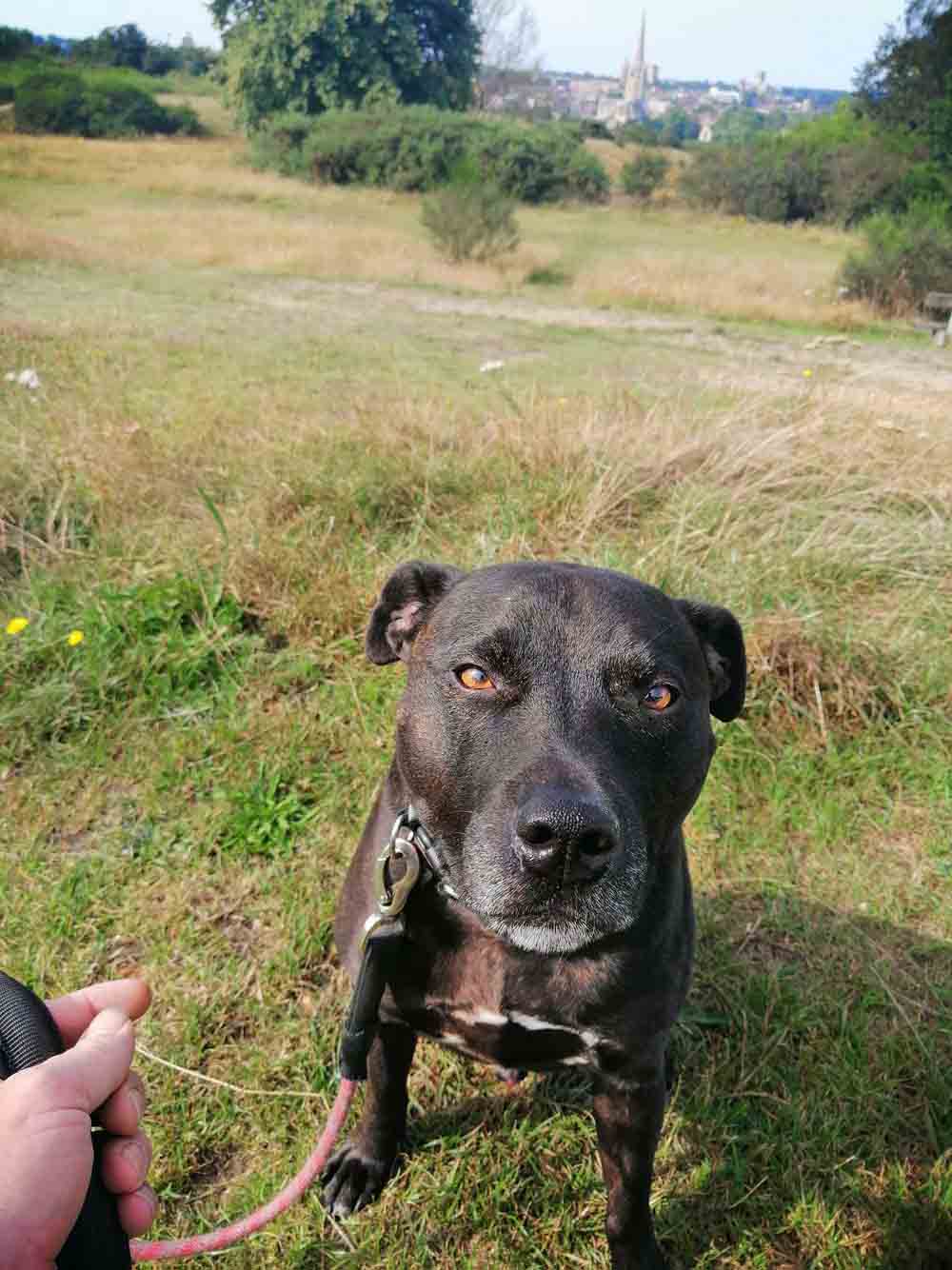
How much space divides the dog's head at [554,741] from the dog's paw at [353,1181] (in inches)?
36.1

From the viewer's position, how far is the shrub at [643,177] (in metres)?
34.2

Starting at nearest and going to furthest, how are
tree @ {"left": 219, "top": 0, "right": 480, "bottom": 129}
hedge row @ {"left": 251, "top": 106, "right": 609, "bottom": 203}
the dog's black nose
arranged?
the dog's black nose < hedge row @ {"left": 251, "top": 106, "right": 609, "bottom": 203} < tree @ {"left": 219, "top": 0, "right": 480, "bottom": 129}

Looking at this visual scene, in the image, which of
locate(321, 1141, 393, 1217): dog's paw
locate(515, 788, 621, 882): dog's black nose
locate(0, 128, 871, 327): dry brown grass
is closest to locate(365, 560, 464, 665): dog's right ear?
locate(515, 788, 621, 882): dog's black nose

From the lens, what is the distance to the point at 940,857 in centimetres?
312

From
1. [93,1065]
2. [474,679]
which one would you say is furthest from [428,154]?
[93,1065]

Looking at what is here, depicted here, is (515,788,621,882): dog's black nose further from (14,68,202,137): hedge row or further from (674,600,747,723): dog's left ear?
(14,68,202,137): hedge row

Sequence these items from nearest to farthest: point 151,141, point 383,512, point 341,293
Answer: point 383,512, point 341,293, point 151,141

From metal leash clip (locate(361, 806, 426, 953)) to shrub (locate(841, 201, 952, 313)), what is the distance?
57.4 ft

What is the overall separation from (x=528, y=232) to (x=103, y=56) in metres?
39.3

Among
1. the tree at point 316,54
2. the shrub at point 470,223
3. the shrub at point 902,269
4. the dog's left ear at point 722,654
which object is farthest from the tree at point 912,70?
the dog's left ear at point 722,654

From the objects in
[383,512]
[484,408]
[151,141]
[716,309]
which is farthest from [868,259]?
[151,141]

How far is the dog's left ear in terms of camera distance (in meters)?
2.09

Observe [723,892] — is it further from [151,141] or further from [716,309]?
[151,141]

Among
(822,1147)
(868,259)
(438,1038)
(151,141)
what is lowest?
(822,1147)
